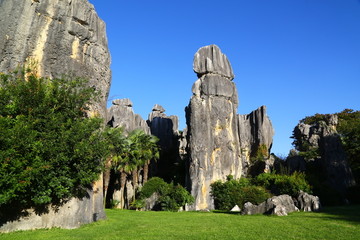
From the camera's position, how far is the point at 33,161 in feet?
37.2

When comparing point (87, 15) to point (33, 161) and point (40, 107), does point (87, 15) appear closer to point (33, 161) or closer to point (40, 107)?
point (40, 107)

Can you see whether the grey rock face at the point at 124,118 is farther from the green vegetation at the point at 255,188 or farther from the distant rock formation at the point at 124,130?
the green vegetation at the point at 255,188

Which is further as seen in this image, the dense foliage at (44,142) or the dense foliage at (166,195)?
the dense foliage at (166,195)

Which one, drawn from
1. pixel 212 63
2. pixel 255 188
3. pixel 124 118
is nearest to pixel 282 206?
pixel 255 188

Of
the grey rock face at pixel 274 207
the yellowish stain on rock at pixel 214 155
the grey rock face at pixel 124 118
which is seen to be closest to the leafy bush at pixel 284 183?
the yellowish stain on rock at pixel 214 155

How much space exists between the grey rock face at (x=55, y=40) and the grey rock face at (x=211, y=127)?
14.4 metres

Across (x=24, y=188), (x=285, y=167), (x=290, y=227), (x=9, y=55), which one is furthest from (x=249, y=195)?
(x=9, y=55)

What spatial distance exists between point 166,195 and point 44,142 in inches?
658

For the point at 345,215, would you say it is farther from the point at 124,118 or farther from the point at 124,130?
the point at 124,118

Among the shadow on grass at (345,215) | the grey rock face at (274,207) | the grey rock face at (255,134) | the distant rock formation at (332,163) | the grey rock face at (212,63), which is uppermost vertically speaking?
the grey rock face at (212,63)

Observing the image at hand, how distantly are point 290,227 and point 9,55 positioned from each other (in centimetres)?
1482

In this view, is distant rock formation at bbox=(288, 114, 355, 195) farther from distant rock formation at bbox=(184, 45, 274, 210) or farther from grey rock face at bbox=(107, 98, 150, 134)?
grey rock face at bbox=(107, 98, 150, 134)

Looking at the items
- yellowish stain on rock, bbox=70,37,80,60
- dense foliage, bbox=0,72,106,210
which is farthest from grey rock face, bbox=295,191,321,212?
yellowish stain on rock, bbox=70,37,80,60

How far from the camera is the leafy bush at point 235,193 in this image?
2419 centimetres
